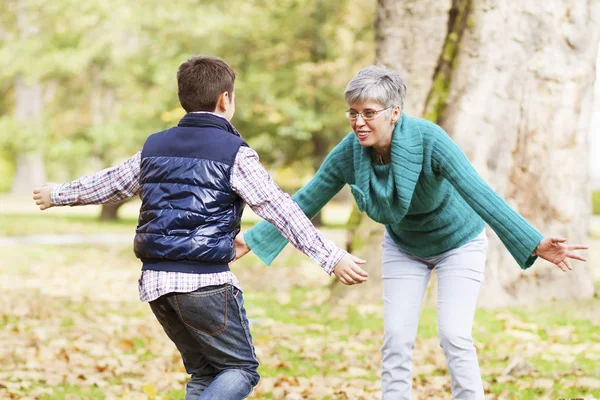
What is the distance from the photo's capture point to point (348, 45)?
67.2 ft

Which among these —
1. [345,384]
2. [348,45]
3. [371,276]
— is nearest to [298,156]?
[348,45]

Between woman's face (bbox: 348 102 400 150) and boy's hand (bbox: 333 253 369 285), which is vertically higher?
woman's face (bbox: 348 102 400 150)

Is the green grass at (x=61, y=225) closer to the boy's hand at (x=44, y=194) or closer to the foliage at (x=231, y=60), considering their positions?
the foliage at (x=231, y=60)

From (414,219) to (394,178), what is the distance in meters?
0.34

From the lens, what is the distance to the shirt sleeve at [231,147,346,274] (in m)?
3.64

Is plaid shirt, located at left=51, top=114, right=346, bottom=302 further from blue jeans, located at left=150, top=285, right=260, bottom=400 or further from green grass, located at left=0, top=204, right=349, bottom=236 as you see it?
green grass, located at left=0, top=204, right=349, bottom=236

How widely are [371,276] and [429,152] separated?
4.93 metres

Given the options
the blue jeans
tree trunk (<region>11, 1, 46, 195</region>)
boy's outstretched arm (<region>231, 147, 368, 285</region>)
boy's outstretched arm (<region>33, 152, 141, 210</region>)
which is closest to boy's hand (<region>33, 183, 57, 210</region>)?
boy's outstretched arm (<region>33, 152, 141, 210</region>)

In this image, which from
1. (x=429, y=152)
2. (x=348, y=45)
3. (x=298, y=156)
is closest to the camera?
(x=429, y=152)

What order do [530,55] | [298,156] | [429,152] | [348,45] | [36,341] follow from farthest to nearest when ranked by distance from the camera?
[298,156] < [348,45] < [530,55] < [36,341] < [429,152]

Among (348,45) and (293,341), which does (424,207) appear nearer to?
(293,341)

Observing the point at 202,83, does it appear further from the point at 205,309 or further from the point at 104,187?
the point at 205,309

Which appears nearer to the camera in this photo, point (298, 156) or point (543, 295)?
point (543, 295)

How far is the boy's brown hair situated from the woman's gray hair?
1.92ft
